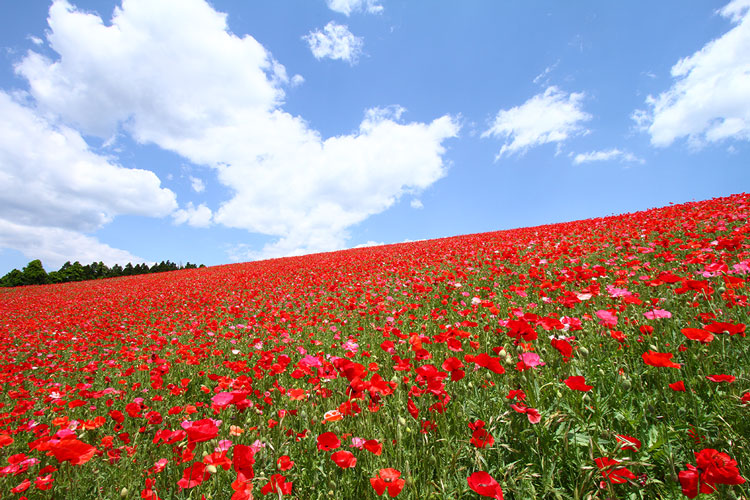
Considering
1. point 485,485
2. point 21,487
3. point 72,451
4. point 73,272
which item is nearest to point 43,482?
point 21,487

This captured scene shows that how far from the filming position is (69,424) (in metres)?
2.25

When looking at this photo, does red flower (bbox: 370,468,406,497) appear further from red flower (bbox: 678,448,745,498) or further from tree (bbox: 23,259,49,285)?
tree (bbox: 23,259,49,285)

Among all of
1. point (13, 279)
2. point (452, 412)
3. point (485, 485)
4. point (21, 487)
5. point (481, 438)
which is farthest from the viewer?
point (13, 279)

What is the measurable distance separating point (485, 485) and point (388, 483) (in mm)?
369

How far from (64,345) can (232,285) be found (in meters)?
6.30

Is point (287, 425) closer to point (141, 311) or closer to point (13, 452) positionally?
point (13, 452)

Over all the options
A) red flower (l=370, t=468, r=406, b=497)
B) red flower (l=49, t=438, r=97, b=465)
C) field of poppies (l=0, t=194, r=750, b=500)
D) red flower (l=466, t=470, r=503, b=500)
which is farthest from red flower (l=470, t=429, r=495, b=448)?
red flower (l=49, t=438, r=97, b=465)

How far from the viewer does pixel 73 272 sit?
3394 centimetres

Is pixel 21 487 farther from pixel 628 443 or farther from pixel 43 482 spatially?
pixel 628 443

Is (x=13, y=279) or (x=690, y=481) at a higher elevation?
(x=13, y=279)

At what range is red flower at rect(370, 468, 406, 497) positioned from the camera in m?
1.20

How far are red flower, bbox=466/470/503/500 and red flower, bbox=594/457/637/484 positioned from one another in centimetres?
46

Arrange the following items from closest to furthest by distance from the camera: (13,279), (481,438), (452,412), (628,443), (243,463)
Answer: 1. (628,443)
2. (243,463)
3. (481,438)
4. (452,412)
5. (13,279)

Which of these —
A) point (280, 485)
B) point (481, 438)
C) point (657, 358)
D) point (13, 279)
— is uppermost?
point (13, 279)
